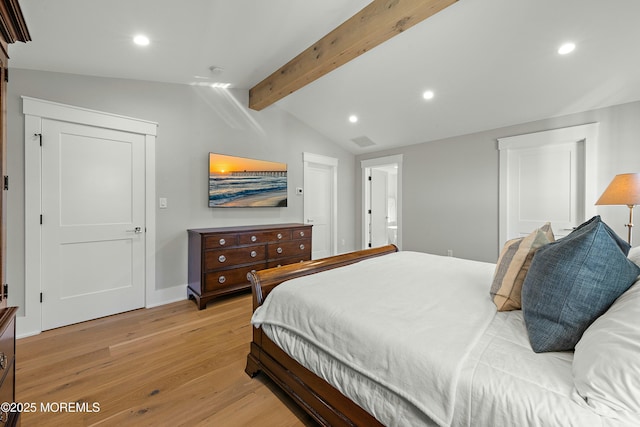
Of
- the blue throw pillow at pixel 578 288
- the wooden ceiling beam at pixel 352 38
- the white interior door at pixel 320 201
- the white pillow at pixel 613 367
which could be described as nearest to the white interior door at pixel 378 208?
the white interior door at pixel 320 201

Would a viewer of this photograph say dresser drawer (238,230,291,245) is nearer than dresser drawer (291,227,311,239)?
Yes

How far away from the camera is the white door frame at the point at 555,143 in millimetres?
3008

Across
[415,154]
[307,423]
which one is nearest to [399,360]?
[307,423]

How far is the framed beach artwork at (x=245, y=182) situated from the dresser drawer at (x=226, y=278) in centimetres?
90

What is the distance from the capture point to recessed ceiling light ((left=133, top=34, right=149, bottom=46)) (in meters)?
2.14

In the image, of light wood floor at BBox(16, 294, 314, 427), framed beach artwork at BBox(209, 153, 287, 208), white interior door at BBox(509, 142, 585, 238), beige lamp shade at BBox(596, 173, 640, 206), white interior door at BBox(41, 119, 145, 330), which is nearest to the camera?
light wood floor at BBox(16, 294, 314, 427)

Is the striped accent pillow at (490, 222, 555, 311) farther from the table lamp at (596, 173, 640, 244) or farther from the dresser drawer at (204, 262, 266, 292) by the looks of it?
the dresser drawer at (204, 262, 266, 292)

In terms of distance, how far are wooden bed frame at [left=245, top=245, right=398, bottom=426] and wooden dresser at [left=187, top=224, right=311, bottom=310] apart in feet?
4.64

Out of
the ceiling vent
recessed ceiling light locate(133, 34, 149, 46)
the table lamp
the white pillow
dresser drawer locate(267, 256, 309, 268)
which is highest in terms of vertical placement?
recessed ceiling light locate(133, 34, 149, 46)

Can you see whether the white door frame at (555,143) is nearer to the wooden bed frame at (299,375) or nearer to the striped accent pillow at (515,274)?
the striped accent pillow at (515,274)

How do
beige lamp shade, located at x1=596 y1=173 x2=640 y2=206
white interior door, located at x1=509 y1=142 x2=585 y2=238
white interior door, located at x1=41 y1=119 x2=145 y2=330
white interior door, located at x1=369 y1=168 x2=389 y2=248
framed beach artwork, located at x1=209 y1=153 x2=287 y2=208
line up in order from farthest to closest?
white interior door, located at x1=369 y1=168 x2=389 y2=248 → framed beach artwork, located at x1=209 y1=153 x2=287 y2=208 → white interior door, located at x1=509 y1=142 x2=585 y2=238 → white interior door, located at x1=41 y1=119 x2=145 y2=330 → beige lamp shade, located at x1=596 y1=173 x2=640 y2=206

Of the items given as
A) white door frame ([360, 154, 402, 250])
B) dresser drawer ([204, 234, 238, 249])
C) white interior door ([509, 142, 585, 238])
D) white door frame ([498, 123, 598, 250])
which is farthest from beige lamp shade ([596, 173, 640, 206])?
dresser drawer ([204, 234, 238, 249])

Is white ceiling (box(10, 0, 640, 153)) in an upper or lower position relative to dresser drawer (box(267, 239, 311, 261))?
upper

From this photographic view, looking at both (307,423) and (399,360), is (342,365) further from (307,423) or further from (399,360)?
(307,423)
